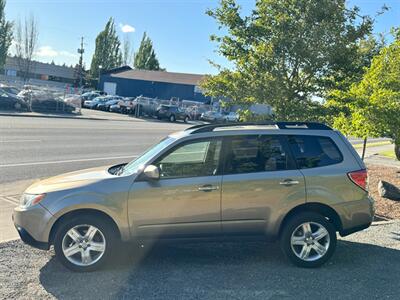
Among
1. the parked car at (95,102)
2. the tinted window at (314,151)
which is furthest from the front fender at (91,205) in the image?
the parked car at (95,102)

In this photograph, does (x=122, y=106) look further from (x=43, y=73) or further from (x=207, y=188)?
(x=43, y=73)

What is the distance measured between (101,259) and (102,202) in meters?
0.60

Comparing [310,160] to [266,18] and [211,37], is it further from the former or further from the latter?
[211,37]

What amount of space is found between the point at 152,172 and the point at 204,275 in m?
1.20

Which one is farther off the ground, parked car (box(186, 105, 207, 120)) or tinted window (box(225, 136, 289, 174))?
tinted window (box(225, 136, 289, 174))

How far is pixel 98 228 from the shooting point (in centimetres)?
454

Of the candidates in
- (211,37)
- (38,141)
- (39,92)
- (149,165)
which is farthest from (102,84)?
(149,165)

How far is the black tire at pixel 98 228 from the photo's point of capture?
4480mm

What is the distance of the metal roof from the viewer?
6738cm

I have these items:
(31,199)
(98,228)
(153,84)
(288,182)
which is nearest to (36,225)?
(31,199)

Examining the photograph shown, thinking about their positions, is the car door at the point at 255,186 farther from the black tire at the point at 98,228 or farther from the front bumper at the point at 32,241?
the front bumper at the point at 32,241

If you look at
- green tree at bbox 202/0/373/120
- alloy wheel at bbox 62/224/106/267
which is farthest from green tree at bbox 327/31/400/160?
alloy wheel at bbox 62/224/106/267

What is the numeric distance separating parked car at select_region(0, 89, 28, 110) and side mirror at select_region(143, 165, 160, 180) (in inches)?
1122

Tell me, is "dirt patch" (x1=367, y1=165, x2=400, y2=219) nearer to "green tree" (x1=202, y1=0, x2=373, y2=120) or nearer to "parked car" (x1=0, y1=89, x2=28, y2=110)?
"green tree" (x1=202, y1=0, x2=373, y2=120)
